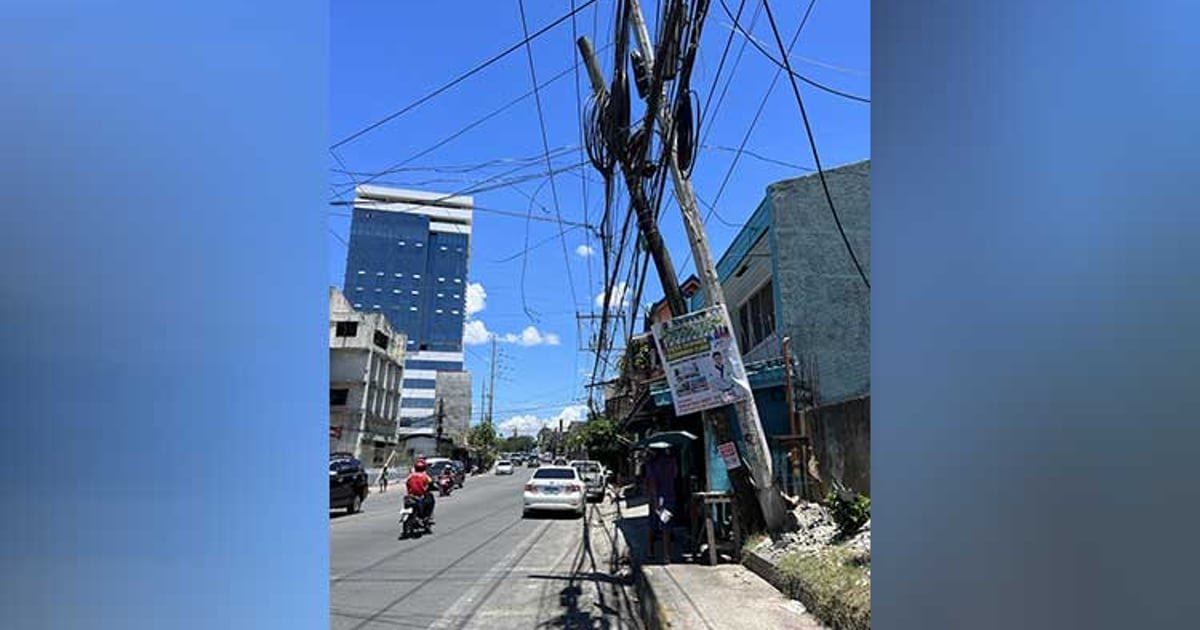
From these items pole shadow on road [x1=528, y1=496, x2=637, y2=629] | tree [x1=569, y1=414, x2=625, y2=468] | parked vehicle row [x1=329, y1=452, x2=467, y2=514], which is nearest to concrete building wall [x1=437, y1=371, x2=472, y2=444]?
tree [x1=569, y1=414, x2=625, y2=468]

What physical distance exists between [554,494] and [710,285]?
12590 mm

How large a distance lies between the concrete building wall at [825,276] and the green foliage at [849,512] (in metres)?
5.86

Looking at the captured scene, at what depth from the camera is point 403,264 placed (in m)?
19.2

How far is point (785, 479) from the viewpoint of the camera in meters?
11.0

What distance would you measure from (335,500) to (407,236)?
889 cm

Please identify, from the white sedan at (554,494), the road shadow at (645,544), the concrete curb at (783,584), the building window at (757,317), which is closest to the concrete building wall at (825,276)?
the building window at (757,317)

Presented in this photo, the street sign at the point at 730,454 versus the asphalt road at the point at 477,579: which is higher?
the street sign at the point at 730,454

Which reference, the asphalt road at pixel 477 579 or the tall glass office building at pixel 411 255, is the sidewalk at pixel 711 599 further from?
the tall glass office building at pixel 411 255

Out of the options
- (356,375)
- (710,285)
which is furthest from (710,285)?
(356,375)

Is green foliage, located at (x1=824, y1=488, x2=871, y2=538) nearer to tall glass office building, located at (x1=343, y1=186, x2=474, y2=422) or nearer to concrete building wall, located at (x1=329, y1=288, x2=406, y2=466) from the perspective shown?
tall glass office building, located at (x1=343, y1=186, x2=474, y2=422)

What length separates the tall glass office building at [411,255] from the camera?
1118 centimetres

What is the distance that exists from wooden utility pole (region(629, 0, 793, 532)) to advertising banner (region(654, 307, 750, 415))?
0.22 meters

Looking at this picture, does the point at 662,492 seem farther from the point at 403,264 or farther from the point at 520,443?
the point at 520,443
